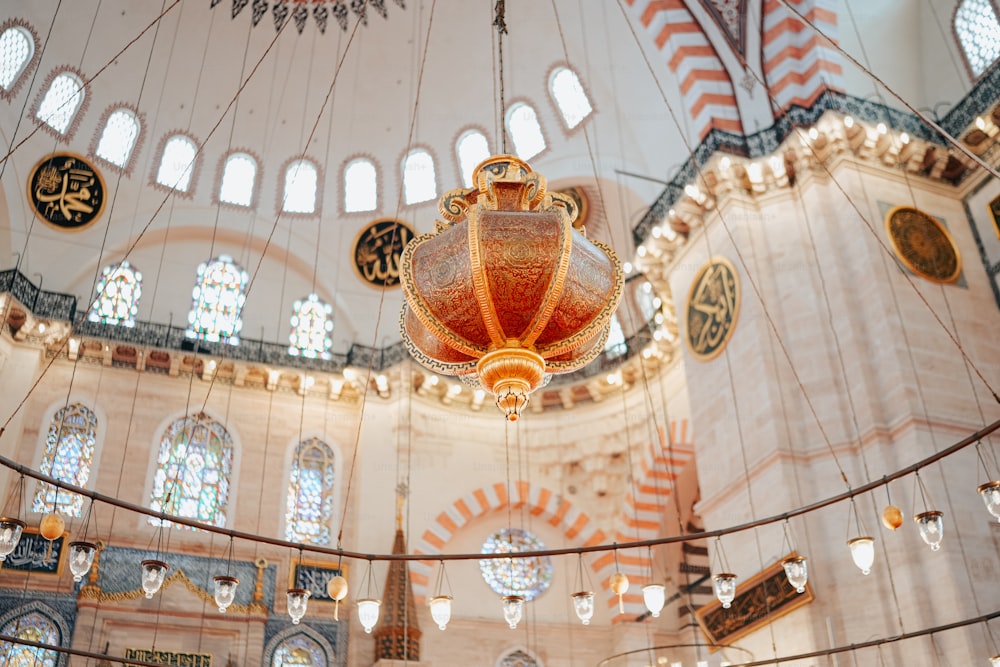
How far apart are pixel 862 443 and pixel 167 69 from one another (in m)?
10.1

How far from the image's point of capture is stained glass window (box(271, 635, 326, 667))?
11.5 m

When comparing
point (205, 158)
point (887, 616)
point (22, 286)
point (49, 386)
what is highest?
point (205, 158)

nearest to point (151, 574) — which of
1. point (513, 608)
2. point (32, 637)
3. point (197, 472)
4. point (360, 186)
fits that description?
point (513, 608)

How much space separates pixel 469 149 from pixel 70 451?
6.70 meters

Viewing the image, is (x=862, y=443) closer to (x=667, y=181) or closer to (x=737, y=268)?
(x=737, y=268)

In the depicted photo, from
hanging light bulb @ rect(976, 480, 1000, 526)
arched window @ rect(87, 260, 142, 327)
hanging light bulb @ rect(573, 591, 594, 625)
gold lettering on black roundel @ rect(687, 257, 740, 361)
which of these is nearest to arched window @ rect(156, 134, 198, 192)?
arched window @ rect(87, 260, 142, 327)

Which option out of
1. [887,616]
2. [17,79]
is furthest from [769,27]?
[17,79]

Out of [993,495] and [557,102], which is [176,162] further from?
[993,495]

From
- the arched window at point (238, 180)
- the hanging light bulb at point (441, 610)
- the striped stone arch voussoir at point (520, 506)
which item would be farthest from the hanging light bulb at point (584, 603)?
the arched window at point (238, 180)

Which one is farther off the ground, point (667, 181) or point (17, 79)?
point (17, 79)

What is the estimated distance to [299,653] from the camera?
11633 mm

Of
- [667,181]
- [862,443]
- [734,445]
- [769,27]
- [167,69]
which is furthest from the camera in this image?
[167,69]

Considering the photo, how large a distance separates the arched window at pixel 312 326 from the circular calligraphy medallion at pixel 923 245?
7.42 meters

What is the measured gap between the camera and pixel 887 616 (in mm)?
7945
